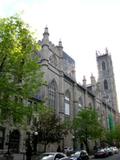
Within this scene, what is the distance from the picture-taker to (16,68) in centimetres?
1856

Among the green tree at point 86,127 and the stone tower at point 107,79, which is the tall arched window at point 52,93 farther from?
the stone tower at point 107,79

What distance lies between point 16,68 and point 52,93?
87.4 feet

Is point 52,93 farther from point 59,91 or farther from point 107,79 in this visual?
point 107,79

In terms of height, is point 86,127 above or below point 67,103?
below

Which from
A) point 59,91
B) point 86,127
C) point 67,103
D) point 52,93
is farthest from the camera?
point 67,103

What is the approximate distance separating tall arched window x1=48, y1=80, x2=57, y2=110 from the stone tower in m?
50.6

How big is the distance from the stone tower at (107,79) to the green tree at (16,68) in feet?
250

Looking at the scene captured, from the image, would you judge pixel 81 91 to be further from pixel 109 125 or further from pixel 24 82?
pixel 24 82

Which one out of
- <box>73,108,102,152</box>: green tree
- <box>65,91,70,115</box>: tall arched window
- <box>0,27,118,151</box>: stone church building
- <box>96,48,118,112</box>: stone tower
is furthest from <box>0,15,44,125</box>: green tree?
<box>96,48,118,112</box>: stone tower

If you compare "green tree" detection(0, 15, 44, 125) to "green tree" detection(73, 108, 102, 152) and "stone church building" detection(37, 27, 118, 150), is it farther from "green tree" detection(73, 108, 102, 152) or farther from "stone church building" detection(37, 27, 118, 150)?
"green tree" detection(73, 108, 102, 152)

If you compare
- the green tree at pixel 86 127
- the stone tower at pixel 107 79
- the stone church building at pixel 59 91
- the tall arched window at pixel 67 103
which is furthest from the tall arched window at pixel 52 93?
the stone tower at pixel 107 79

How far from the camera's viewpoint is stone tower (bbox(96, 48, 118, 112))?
A: 96688 mm

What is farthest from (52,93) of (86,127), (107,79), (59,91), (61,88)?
(107,79)

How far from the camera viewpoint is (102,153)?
35375 millimetres
